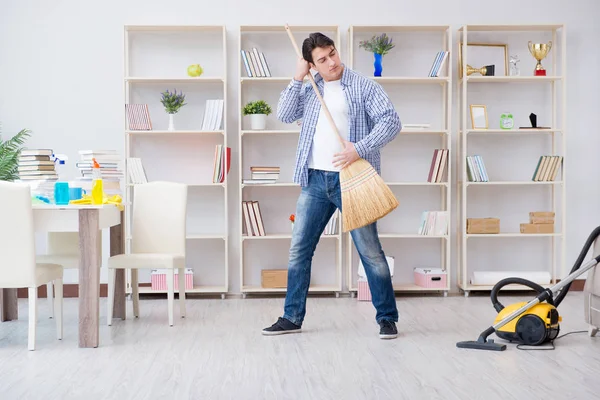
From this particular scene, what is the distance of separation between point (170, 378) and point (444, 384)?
110 cm

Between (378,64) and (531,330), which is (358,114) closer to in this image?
(531,330)

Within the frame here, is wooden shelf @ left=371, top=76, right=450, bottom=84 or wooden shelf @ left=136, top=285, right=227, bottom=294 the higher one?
wooden shelf @ left=371, top=76, right=450, bottom=84

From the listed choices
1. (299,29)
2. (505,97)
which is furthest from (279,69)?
(505,97)

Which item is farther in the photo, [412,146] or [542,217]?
[412,146]

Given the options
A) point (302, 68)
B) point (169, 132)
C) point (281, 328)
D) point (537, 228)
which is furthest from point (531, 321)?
point (169, 132)

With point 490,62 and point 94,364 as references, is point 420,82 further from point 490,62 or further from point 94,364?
point 94,364

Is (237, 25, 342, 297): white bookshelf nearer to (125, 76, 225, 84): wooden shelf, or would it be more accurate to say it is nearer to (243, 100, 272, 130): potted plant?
(243, 100, 272, 130): potted plant

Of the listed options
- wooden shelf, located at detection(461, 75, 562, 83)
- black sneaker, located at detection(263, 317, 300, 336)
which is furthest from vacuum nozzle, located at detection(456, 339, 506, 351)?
wooden shelf, located at detection(461, 75, 562, 83)

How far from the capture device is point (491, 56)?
18.8ft

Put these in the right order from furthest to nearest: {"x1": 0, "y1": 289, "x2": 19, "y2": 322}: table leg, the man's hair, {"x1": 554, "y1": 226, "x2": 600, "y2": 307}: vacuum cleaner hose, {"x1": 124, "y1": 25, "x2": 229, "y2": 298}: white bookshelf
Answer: {"x1": 124, "y1": 25, "x2": 229, "y2": 298}: white bookshelf < {"x1": 0, "y1": 289, "x2": 19, "y2": 322}: table leg < the man's hair < {"x1": 554, "y1": 226, "x2": 600, "y2": 307}: vacuum cleaner hose

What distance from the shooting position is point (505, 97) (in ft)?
19.0

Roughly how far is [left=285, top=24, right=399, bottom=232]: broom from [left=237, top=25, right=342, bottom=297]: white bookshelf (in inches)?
80.1

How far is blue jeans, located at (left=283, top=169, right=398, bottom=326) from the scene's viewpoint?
3.79m

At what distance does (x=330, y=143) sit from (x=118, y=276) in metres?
1.68
